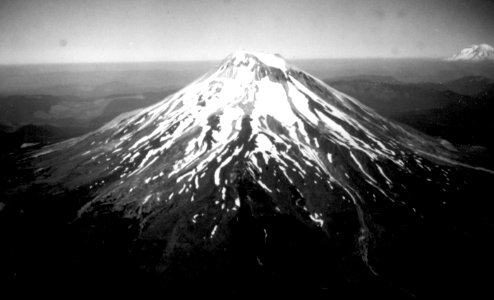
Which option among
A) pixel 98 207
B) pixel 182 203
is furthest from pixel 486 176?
pixel 98 207

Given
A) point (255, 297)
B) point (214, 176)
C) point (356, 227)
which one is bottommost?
point (255, 297)

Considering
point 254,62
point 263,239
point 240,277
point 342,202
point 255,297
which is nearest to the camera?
point 255,297

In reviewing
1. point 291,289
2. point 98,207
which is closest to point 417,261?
point 291,289

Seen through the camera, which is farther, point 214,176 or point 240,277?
point 214,176

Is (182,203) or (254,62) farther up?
(254,62)

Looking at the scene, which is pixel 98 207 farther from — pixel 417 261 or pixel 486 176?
pixel 486 176

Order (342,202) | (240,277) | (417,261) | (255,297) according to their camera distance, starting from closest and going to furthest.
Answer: (255,297) → (240,277) → (417,261) → (342,202)
